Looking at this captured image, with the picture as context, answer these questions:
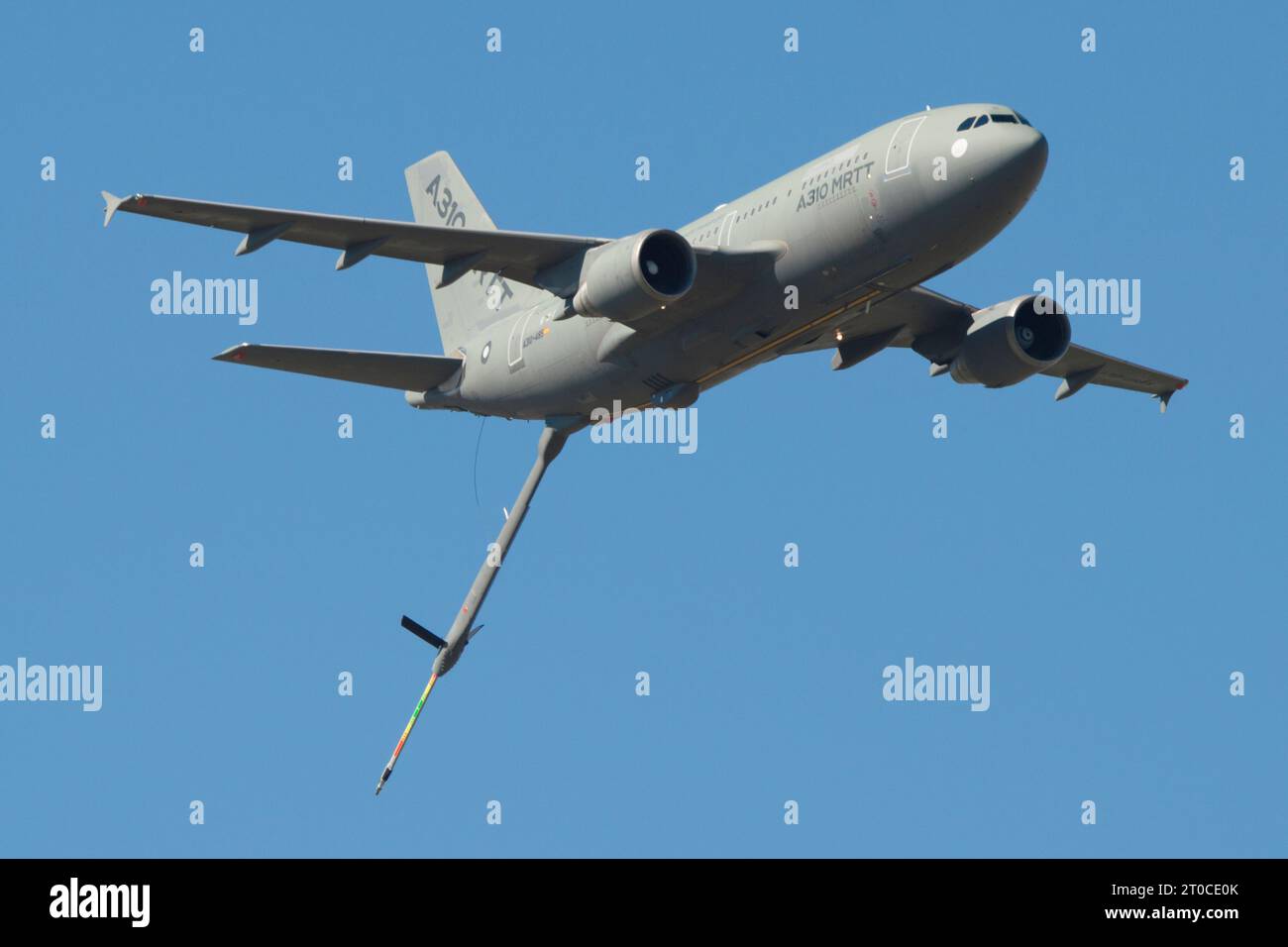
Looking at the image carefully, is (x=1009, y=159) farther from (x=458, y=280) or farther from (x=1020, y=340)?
(x=458, y=280)

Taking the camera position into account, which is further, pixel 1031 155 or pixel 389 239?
pixel 389 239

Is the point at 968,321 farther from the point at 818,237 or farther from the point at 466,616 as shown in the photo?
the point at 466,616

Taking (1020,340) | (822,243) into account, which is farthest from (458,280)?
(1020,340)

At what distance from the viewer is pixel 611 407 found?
136ft

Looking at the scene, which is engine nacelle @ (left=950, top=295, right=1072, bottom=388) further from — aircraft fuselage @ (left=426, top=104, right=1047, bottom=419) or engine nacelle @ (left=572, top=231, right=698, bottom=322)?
engine nacelle @ (left=572, top=231, right=698, bottom=322)

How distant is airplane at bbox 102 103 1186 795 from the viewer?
35844mm

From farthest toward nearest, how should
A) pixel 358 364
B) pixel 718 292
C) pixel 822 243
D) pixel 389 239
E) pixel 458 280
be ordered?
pixel 458 280
pixel 358 364
pixel 389 239
pixel 718 292
pixel 822 243

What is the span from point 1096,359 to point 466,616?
14691 millimetres

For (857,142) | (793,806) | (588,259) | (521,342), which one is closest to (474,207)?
(521,342)

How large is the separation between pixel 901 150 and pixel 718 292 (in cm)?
409

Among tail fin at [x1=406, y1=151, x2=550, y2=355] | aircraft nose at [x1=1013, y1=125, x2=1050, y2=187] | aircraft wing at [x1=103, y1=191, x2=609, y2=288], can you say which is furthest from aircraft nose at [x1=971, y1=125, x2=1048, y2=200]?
tail fin at [x1=406, y1=151, x2=550, y2=355]

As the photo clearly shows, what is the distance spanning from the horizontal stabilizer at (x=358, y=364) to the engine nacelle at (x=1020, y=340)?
10811 mm

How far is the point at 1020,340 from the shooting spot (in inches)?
1687

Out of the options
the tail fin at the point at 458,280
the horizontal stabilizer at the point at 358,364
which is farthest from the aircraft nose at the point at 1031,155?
the horizontal stabilizer at the point at 358,364
